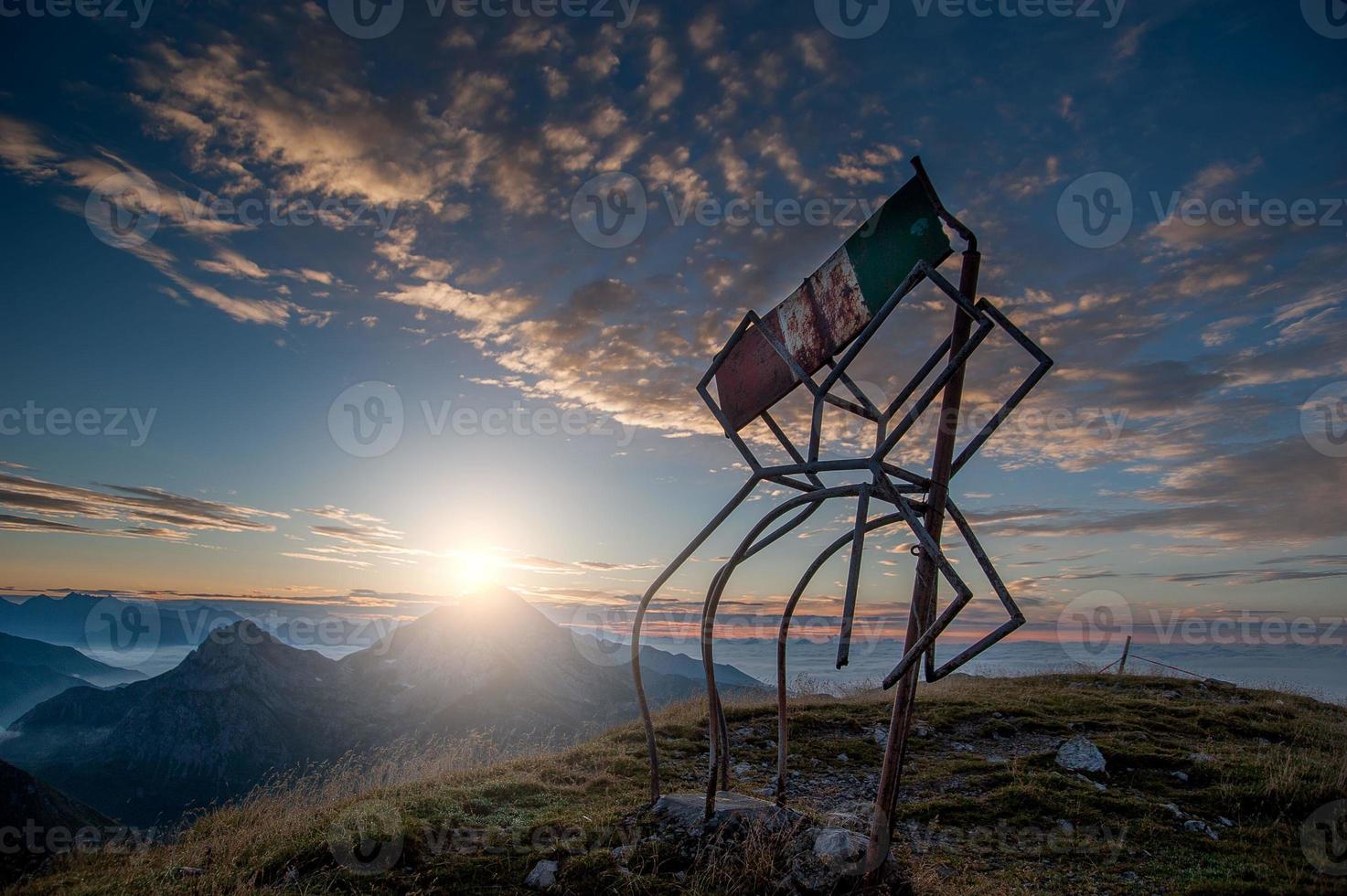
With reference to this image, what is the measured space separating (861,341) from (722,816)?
436 centimetres

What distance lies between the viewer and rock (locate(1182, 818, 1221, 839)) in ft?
22.2

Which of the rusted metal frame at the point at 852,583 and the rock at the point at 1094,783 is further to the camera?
the rock at the point at 1094,783

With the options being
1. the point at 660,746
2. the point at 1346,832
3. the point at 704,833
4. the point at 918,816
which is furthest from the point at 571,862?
the point at 1346,832

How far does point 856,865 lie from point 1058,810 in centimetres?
439

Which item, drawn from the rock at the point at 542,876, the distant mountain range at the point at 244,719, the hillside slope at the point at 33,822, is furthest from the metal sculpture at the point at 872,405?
the distant mountain range at the point at 244,719

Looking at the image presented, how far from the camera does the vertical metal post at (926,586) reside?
4168 mm

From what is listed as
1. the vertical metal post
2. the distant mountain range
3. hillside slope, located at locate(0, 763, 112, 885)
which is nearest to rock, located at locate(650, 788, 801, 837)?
the vertical metal post

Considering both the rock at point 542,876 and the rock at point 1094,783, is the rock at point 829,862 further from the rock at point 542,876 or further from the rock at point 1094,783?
the rock at point 1094,783

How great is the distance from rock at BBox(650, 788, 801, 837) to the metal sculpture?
0.47 meters

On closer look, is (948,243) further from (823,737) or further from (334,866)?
(823,737)

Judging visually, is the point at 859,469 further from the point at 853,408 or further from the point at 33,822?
the point at 33,822

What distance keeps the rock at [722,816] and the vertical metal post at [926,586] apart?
100 centimetres

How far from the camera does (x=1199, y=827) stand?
6922 mm

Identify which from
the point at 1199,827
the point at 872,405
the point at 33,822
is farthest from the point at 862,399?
the point at 33,822
